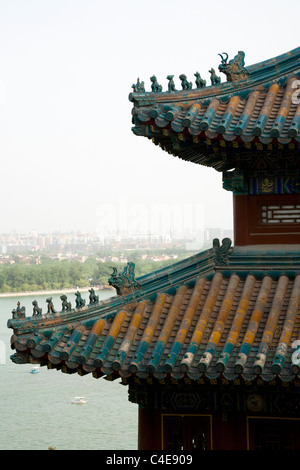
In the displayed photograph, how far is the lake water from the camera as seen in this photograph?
39469 mm

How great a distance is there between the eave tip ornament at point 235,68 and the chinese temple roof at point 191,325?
197 centimetres

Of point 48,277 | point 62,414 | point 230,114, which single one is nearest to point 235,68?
point 230,114

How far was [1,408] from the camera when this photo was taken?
154 ft

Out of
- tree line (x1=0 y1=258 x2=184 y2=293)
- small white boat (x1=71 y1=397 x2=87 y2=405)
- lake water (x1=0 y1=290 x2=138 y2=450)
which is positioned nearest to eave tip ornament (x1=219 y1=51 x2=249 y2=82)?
lake water (x1=0 y1=290 x2=138 y2=450)

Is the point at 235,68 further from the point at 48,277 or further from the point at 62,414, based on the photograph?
the point at 48,277

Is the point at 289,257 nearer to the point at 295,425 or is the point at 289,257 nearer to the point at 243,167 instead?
the point at 243,167

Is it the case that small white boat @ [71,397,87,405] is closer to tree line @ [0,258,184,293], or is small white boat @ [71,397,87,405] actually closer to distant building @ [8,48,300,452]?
tree line @ [0,258,184,293]

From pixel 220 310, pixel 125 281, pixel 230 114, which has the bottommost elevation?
pixel 220 310

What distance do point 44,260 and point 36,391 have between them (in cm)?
6601

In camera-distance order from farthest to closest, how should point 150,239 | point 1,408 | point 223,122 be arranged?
point 150,239 → point 1,408 → point 223,122

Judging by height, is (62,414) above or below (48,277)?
below

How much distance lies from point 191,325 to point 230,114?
93.2 inches

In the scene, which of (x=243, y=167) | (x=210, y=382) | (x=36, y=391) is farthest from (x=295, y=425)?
(x=36, y=391)

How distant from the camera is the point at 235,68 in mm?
8414
